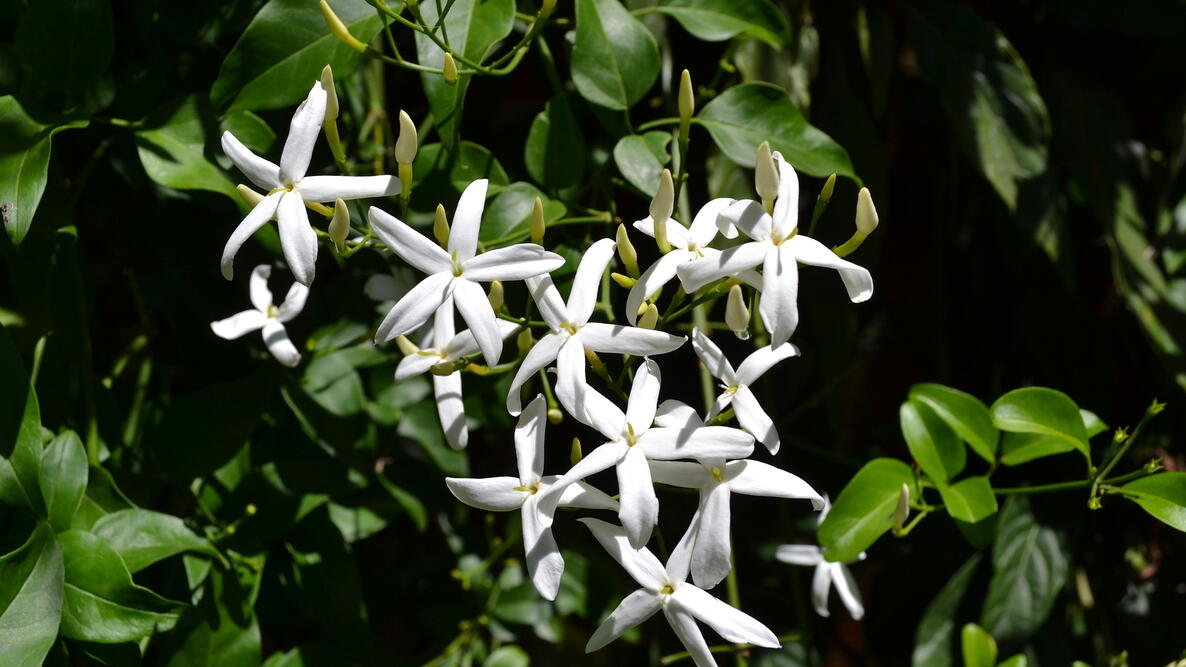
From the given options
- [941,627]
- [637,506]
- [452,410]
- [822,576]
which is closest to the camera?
[637,506]

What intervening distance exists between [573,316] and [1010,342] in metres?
0.70

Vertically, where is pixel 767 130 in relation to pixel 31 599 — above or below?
above

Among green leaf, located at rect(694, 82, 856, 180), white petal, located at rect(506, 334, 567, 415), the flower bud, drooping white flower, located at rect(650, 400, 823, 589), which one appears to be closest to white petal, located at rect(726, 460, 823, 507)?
drooping white flower, located at rect(650, 400, 823, 589)

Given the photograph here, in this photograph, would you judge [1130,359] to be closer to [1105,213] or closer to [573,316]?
[1105,213]

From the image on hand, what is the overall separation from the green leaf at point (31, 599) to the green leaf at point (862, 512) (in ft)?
1.49

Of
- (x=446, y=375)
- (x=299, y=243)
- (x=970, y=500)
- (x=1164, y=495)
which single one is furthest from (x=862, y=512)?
(x=299, y=243)

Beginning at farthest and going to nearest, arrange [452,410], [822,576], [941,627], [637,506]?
[941,627], [822,576], [452,410], [637,506]

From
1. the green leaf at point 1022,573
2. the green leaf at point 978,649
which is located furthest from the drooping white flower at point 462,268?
the green leaf at point 1022,573

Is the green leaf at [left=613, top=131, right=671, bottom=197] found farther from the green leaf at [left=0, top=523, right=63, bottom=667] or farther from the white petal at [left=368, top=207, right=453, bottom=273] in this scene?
the green leaf at [left=0, top=523, right=63, bottom=667]

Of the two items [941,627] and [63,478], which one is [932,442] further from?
[63,478]

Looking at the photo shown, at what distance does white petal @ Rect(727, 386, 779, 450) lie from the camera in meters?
0.48

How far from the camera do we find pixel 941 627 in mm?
856

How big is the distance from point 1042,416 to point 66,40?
674 millimetres

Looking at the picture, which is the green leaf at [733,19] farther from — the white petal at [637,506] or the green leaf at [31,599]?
the green leaf at [31,599]
